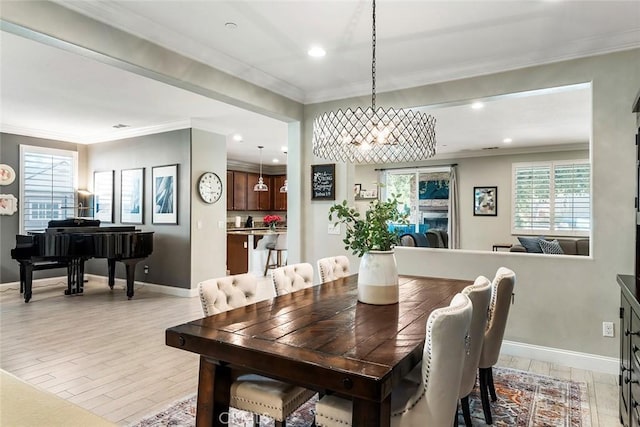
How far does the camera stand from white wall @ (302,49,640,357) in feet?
10.2

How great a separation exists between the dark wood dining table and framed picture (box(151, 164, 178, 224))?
4.33m

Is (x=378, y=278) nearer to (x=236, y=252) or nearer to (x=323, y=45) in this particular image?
(x=323, y=45)

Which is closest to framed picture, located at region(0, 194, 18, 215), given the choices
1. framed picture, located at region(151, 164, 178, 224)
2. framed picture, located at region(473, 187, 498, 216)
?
framed picture, located at region(151, 164, 178, 224)

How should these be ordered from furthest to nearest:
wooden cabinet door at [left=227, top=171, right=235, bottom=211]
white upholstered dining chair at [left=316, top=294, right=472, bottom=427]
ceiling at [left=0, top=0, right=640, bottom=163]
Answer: wooden cabinet door at [left=227, top=171, right=235, bottom=211], ceiling at [left=0, top=0, right=640, bottom=163], white upholstered dining chair at [left=316, top=294, right=472, bottom=427]

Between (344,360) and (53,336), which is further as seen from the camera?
(53,336)

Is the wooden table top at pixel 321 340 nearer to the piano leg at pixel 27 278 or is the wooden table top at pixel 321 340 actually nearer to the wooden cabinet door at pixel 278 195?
the piano leg at pixel 27 278

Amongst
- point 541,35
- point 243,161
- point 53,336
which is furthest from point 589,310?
point 243,161

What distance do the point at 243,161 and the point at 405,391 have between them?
8.74 metres

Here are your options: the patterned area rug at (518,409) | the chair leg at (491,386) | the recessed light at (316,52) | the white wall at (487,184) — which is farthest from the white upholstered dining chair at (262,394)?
the white wall at (487,184)

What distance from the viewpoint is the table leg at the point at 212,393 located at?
183 cm

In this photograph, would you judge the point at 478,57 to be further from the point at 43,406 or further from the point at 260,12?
the point at 43,406

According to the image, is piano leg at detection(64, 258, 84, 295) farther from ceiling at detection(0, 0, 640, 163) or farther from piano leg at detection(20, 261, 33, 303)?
ceiling at detection(0, 0, 640, 163)

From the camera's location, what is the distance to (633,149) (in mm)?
3059

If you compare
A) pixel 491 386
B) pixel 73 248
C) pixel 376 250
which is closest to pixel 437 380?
pixel 376 250
